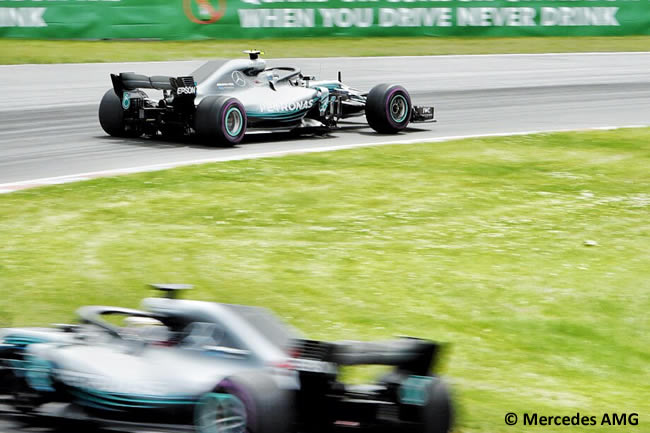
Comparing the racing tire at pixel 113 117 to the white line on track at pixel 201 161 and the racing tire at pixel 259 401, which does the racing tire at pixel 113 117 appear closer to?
the white line on track at pixel 201 161

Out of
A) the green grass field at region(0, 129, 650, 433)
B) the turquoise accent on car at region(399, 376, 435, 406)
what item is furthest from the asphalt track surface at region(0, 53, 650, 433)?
the turquoise accent on car at region(399, 376, 435, 406)

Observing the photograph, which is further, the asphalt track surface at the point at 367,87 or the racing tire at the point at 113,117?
the racing tire at the point at 113,117

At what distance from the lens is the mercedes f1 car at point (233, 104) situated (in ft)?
56.1

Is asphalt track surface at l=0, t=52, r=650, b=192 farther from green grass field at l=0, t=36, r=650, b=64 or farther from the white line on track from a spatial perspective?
green grass field at l=0, t=36, r=650, b=64

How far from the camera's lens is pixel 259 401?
5723mm

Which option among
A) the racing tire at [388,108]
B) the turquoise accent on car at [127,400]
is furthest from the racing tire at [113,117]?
the turquoise accent on car at [127,400]

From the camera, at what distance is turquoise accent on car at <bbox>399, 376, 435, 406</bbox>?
6039 mm

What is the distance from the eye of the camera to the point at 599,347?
9.17m

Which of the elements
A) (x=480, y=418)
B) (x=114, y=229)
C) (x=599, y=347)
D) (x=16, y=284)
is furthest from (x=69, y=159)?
(x=480, y=418)

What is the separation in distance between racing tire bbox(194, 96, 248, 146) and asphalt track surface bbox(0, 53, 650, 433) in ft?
0.70

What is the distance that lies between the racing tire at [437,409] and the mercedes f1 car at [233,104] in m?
11.3

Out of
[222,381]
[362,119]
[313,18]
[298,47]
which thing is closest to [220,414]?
[222,381]

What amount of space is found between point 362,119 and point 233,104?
5148mm

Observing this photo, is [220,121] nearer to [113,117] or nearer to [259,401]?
[113,117]
